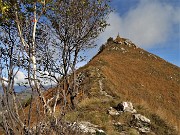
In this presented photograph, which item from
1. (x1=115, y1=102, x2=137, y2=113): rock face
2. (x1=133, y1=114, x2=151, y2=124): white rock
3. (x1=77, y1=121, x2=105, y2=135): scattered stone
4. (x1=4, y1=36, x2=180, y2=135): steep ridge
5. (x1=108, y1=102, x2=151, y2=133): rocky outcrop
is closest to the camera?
(x1=77, y1=121, x2=105, y2=135): scattered stone

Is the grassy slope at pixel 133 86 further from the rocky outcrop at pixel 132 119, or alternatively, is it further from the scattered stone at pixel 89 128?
the scattered stone at pixel 89 128

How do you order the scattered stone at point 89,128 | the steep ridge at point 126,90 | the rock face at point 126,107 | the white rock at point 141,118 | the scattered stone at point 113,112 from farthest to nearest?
the rock face at point 126,107 < the scattered stone at point 113,112 < the white rock at point 141,118 < the steep ridge at point 126,90 < the scattered stone at point 89,128

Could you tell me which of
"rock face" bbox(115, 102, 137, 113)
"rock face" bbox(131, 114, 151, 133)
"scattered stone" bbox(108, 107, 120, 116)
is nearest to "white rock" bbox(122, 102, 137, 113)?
"rock face" bbox(115, 102, 137, 113)

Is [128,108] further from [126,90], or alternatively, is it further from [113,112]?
[126,90]

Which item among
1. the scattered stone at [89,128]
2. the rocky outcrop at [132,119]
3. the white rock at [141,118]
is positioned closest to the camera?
the scattered stone at [89,128]

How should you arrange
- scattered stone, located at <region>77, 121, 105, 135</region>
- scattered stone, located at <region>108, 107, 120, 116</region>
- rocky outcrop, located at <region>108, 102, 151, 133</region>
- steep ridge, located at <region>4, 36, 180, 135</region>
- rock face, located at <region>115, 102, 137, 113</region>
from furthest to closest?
rock face, located at <region>115, 102, 137, 113</region> → scattered stone, located at <region>108, 107, 120, 116</region> → steep ridge, located at <region>4, 36, 180, 135</region> → rocky outcrop, located at <region>108, 102, 151, 133</region> → scattered stone, located at <region>77, 121, 105, 135</region>

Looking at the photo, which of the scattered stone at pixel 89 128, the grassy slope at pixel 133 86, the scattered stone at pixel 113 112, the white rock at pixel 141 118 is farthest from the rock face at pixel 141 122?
the scattered stone at pixel 89 128

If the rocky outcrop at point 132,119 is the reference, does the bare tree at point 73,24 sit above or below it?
above

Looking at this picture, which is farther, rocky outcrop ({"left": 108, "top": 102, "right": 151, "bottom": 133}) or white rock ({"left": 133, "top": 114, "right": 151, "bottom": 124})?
white rock ({"left": 133, "top": 114, "right": 151, "bottom": 124})

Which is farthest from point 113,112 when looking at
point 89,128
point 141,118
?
point 89,128

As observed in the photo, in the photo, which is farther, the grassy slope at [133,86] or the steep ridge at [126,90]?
the grassy slope at [133,86]

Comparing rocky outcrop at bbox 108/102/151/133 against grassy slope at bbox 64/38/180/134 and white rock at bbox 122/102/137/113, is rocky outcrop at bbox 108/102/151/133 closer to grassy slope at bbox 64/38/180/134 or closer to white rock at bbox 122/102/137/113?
white rock at bbox 122/102/137/113

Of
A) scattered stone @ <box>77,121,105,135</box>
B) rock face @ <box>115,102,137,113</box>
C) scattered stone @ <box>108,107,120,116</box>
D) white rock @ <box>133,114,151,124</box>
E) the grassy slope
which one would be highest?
the grassy slope

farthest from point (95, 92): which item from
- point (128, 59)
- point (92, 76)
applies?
point (128, 59)
